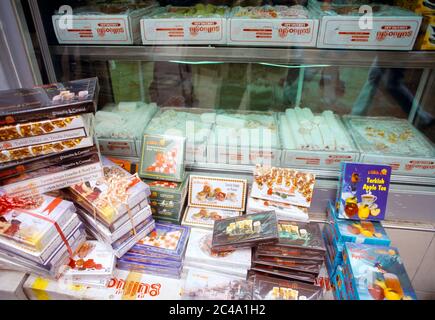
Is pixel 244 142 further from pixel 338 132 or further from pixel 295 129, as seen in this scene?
pixel 338 132

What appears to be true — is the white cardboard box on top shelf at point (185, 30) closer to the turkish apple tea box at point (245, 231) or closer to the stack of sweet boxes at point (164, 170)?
the stack of sweet boxes at point (164, 170)

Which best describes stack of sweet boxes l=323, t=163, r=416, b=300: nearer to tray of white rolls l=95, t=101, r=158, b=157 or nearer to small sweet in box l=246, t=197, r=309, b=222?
small sweet in box l=246, t=197, r=309, b=222

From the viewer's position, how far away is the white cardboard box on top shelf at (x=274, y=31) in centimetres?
137

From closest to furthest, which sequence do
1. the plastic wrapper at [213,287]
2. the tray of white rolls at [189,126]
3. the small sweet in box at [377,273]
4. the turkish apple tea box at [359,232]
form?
1. the small sweet in box at [377,273]
2. the plastic wrapper at [213,287]
3. the turkish apple tea box at [359,232]
4. the tray of white rolls at [189,126]

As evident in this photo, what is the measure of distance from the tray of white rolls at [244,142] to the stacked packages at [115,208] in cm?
46

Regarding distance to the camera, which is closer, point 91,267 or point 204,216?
point 91,267

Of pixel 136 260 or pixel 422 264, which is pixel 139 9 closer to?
pixel 136 260

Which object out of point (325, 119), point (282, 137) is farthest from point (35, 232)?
point (325, 119)

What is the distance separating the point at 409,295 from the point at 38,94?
66.8 inches

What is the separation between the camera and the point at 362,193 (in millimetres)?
1451

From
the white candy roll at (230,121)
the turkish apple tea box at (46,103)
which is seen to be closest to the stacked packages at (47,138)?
the turkish apple tea box at (46,103)

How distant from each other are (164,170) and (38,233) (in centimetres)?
61

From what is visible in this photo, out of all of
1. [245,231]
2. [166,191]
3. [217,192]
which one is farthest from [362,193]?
[166,191]

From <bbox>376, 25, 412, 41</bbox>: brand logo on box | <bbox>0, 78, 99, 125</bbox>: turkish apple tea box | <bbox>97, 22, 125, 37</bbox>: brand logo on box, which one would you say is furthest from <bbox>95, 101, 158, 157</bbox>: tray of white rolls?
<bbox>376, 25, 412, 41</bbox>: brand logo on box
